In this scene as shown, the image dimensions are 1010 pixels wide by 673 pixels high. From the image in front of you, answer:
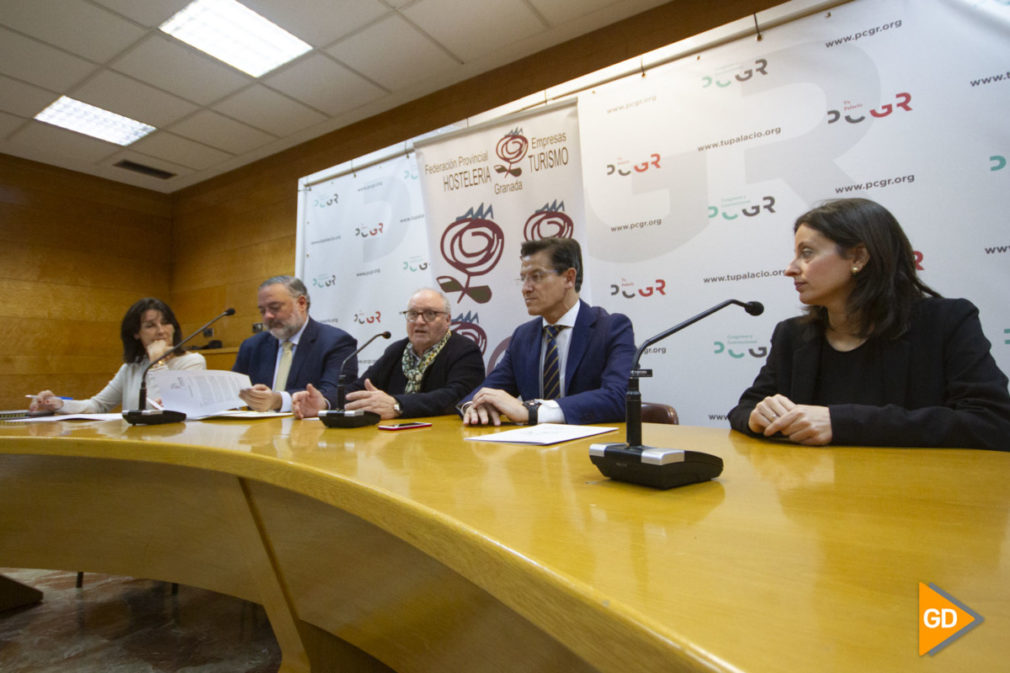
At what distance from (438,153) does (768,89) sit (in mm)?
1910

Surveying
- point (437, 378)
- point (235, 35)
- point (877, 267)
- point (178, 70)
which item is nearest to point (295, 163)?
point (178, 70)

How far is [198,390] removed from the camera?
170 cm

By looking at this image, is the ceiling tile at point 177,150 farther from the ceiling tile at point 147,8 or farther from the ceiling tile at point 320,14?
the ceiling tile at point 320,14

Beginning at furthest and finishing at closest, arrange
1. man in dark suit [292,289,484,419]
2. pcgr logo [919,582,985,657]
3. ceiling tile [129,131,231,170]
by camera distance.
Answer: ceiling tile [129,131,231,170] < man in dark suit [292,289,484,419] < pcgr logo [919,582,985,657]

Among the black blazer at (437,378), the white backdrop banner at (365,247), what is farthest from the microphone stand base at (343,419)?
the white backdrop banner at (365,247)

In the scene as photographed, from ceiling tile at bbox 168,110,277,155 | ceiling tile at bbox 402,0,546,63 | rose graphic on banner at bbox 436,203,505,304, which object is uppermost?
ceiling tile at bbox 402,0,546,63

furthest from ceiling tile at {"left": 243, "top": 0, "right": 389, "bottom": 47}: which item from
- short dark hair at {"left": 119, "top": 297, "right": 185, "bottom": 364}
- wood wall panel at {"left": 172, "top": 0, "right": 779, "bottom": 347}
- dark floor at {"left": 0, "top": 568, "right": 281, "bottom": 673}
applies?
dark floor at {"left": 0, "top": 568, "right": 281, "bottom": 673}

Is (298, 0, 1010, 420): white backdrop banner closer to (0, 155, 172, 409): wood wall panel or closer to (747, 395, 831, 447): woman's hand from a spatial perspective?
(747, 395, 831, 447): woman's hand

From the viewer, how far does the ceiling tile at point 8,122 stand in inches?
168

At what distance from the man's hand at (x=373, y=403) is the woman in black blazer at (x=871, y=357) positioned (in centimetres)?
110

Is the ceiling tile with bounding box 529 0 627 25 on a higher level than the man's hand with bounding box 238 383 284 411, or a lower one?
higher

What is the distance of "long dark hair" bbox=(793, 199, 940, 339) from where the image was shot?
128 cm

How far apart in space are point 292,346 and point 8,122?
3.81m

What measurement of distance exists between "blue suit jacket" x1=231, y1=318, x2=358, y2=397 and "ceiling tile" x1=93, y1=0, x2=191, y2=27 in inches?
80.2
